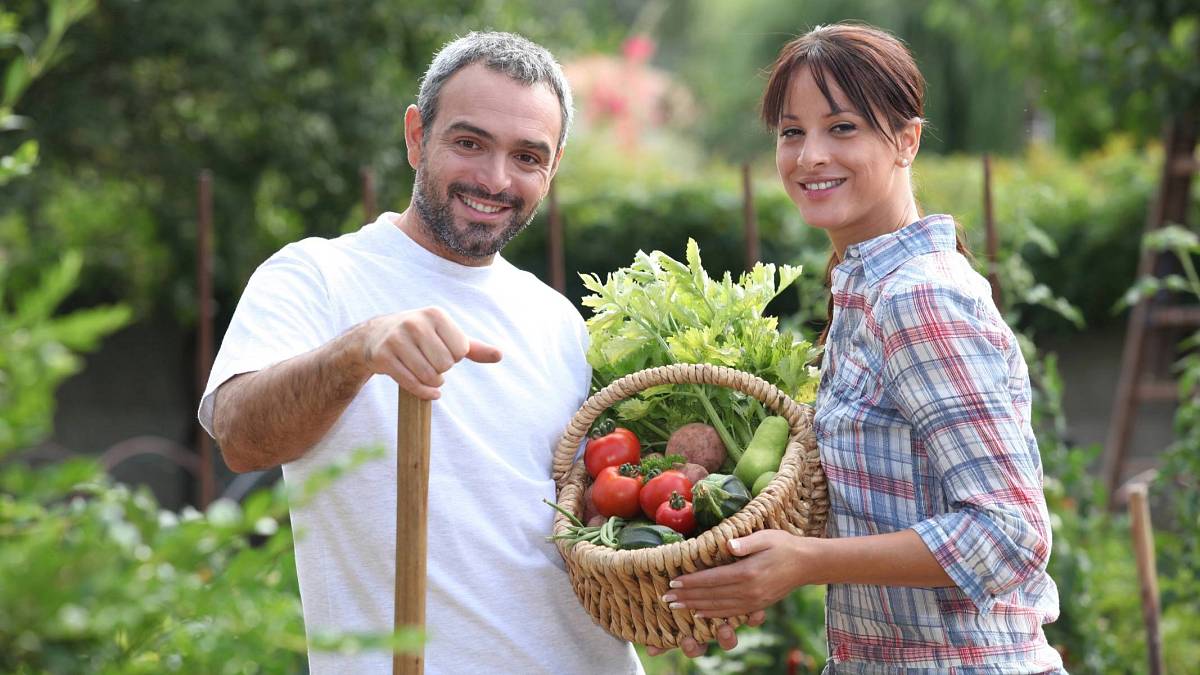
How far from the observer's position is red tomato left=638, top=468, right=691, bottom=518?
198 centimetres

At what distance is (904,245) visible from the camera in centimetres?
199

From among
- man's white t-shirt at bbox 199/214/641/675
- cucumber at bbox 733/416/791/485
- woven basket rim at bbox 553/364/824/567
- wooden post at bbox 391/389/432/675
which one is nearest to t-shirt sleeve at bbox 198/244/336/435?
man's white t-shirt at bbox 199/214/641/675

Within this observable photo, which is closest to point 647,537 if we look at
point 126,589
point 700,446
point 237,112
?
point 700,446

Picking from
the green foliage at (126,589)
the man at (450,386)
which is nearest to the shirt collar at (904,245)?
the man at (450,386)

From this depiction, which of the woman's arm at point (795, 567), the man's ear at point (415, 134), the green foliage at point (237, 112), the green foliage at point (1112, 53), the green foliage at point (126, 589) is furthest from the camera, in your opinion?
the green foliage at point (237, 112)

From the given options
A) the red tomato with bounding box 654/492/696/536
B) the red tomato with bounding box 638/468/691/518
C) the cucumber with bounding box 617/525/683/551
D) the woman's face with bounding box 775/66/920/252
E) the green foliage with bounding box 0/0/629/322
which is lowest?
the cucumber with bounding box 617/525/683/551

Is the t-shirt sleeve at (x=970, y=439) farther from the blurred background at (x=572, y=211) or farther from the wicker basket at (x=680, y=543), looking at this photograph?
the blurred background at (x=572, y=211)

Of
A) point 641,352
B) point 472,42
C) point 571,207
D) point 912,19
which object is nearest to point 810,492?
point 641,352

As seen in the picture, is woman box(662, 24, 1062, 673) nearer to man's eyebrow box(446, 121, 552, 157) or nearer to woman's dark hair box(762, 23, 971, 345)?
woman's dark hair box(762, 23, 971, 345)

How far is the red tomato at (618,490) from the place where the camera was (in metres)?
2.03

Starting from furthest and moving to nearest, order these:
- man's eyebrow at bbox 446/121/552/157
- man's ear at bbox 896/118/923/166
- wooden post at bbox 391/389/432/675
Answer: man's eyebrow at bbox 446/121/552/157 → man's ear at bbox 896/118/923/166 → wooden post at bbox 391/389/432/675

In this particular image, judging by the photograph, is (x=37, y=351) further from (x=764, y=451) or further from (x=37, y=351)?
(x=764, y=451)

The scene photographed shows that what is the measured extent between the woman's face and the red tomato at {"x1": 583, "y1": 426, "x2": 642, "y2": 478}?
0.49 meters

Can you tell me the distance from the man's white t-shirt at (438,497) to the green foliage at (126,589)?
1076mm
